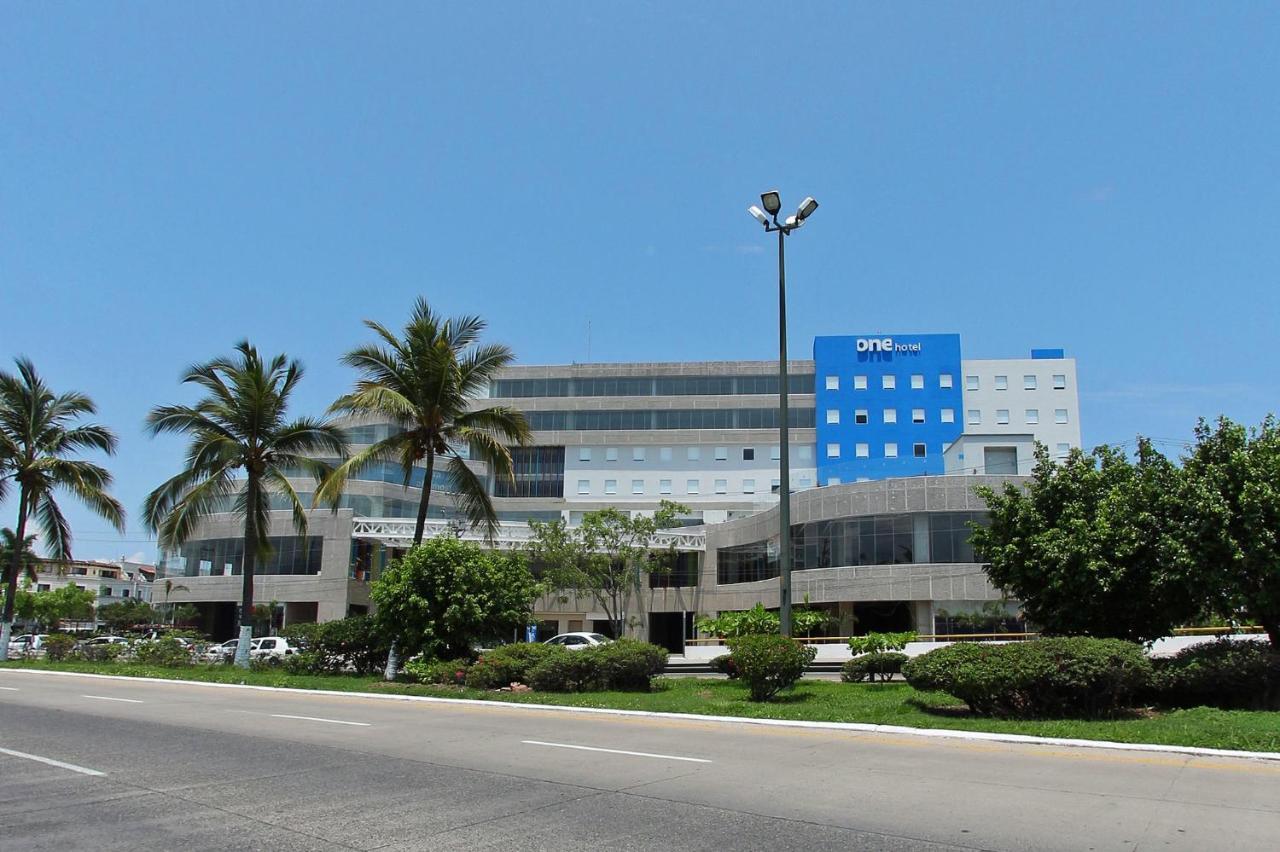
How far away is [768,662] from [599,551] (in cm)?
3255

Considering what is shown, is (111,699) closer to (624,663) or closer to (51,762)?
(51,762)

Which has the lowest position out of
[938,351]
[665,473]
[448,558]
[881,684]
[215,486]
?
[881,684]

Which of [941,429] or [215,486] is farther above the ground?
[941,429]

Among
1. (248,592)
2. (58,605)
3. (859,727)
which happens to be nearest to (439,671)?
(248,592)

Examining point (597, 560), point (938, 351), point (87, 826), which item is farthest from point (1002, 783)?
point (938, 351)

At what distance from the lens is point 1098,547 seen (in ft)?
56.9

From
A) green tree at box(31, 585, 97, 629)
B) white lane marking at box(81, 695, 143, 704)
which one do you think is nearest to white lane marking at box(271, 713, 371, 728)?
white lane marking at box(81, 695, 143, 704)

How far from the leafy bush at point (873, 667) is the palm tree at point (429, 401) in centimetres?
1112

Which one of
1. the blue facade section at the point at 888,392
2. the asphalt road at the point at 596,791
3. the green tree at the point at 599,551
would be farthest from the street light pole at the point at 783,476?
the blue facade section at the point at 888,392

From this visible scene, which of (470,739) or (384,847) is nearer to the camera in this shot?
(384,847)

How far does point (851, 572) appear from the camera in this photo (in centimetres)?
4231

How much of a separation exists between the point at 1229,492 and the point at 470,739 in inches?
526

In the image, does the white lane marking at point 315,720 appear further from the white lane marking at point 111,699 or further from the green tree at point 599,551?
the green tree at point 599,551

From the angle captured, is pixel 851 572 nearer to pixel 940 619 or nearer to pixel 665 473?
pixel 940 619
